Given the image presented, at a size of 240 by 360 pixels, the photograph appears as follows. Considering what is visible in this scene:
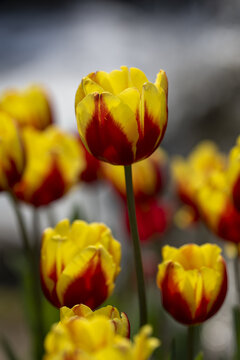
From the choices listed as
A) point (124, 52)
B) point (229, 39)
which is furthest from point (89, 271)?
point (124, 52)

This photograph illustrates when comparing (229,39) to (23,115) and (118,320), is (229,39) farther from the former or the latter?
(118,320)

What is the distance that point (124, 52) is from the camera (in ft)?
10.7

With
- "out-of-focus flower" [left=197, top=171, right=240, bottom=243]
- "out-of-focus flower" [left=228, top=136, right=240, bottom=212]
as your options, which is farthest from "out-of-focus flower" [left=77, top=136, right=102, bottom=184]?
"out-of-focus flower" [left=228, top=136, right=240, bottom=212]

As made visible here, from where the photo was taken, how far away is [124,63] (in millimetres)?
3104

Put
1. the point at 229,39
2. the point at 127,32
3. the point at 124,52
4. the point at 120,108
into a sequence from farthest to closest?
1. the point at 127,32
2. the point at 124,52
3. the point at 229,39
4. the point at 120,108

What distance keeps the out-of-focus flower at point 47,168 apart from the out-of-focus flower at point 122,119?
26cm

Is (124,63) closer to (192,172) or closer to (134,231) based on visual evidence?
(192,172)

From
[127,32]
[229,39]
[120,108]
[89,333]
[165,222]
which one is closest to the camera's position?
[89,333]

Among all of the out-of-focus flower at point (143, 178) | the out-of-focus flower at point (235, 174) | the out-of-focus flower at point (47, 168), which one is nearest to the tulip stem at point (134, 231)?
the out-of-focus flower at point (235, 174)

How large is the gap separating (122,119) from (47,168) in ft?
1.03

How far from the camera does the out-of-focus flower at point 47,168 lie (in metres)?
0.71

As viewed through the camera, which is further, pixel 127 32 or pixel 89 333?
pixel 127 32

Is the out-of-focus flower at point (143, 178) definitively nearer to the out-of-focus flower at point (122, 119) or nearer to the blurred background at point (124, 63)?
the blurred background at point (124, 63)

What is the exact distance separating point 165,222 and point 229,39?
4.32ft
